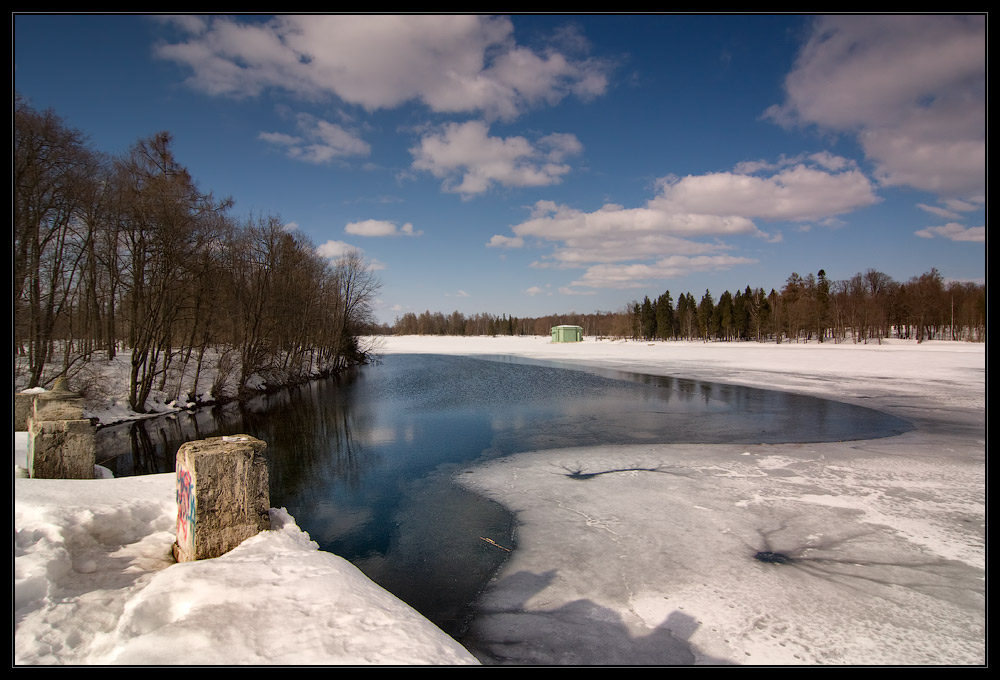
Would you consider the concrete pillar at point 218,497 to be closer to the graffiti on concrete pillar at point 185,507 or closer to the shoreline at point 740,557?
the graffiti on concrete pillar at point 185,507

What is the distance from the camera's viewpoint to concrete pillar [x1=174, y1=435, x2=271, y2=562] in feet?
12.2

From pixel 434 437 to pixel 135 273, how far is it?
13.5 meters

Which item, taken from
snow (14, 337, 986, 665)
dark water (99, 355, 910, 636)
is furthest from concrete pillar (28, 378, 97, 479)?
dark water (99, 355, 910, 636)

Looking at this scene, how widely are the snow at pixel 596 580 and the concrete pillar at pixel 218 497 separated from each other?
0.18 metres

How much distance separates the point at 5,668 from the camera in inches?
85.0

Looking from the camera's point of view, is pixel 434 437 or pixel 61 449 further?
pixel 434 437

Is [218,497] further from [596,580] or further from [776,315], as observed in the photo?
[776,315]

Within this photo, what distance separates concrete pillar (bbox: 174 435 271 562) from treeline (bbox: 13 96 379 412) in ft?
29.9

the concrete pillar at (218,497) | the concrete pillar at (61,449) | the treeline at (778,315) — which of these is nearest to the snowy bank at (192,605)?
the concrete pillar at (218,497)

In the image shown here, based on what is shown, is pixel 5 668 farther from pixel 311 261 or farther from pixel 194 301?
pixel 311 261

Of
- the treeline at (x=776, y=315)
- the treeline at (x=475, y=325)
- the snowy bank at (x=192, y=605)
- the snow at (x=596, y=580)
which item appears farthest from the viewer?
the treeline at (x=475, y=325)

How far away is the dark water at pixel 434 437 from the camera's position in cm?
583

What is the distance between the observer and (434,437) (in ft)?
42.1

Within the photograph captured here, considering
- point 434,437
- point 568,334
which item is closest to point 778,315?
point 568,334
